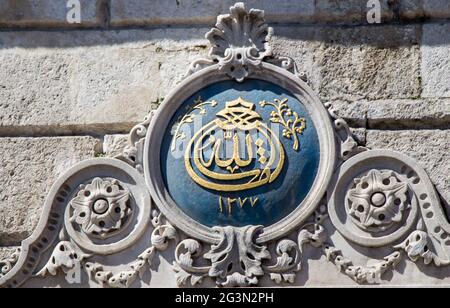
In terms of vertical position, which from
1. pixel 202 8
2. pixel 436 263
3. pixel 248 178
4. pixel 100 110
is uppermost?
pixel 202 8

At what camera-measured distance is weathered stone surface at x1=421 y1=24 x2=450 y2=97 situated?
22.5 feet

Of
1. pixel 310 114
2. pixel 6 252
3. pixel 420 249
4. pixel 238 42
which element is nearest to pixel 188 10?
pixel 238 42

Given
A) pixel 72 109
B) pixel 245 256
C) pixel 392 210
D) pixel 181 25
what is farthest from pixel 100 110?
pixel 392 210

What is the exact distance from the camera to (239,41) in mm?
6871

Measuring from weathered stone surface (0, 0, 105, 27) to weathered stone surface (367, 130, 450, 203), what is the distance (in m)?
1.46

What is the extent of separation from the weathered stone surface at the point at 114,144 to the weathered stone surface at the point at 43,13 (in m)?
0.60

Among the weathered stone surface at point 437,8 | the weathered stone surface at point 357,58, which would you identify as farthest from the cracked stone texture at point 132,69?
the weathered stone surface at point 437,8

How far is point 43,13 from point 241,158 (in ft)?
4.25

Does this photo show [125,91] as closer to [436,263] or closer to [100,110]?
[100,110]

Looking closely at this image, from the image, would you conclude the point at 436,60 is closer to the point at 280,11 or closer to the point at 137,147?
the point at 280,11

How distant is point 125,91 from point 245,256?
3.40ft

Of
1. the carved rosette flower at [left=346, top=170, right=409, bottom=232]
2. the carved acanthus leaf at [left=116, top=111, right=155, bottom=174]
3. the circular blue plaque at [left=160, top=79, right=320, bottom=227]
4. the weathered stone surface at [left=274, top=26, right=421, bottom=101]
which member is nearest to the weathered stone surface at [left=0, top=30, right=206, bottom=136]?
the carved acanthus leaf at [left=116, top=111, right=155, bottom=174]

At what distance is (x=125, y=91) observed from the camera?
23.0 feet

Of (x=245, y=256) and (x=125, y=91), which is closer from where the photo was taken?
(x=245, y=256)
